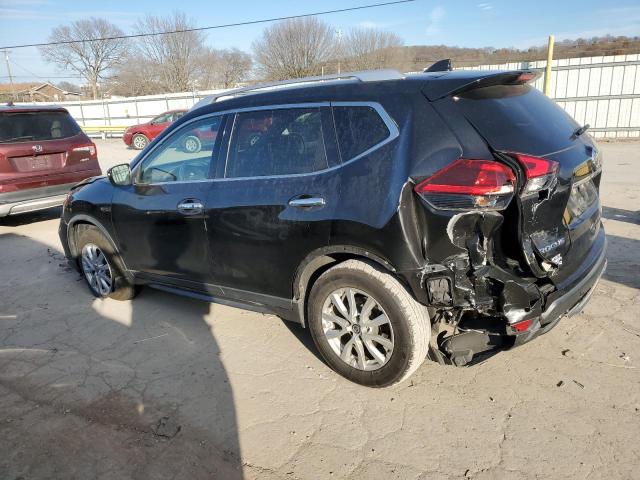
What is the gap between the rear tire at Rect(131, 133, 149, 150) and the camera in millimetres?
20125

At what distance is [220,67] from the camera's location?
51812 mm

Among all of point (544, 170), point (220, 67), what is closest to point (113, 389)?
point (544, 170)

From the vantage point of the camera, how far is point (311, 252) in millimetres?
3061

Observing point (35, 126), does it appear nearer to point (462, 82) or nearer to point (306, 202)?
point (306, 202)

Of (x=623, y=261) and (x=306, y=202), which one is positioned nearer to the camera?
(x=306, y=202)

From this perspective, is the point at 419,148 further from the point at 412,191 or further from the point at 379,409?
the point at 379,409

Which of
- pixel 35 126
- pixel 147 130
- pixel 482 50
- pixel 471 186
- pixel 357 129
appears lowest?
pixel 147 130

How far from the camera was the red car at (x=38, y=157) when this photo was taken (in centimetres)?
730

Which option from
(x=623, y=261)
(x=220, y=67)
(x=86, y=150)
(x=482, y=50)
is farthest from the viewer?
(x=220, y=67)

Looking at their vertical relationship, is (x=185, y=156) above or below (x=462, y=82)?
below

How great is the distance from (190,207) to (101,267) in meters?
1.70

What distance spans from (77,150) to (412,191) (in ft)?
23.7

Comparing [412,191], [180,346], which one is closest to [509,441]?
[412,191]

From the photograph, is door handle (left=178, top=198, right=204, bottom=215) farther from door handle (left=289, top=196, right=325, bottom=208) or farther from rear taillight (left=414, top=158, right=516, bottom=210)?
rear taillight (left=414, top=158, right=516, bottom=210)
